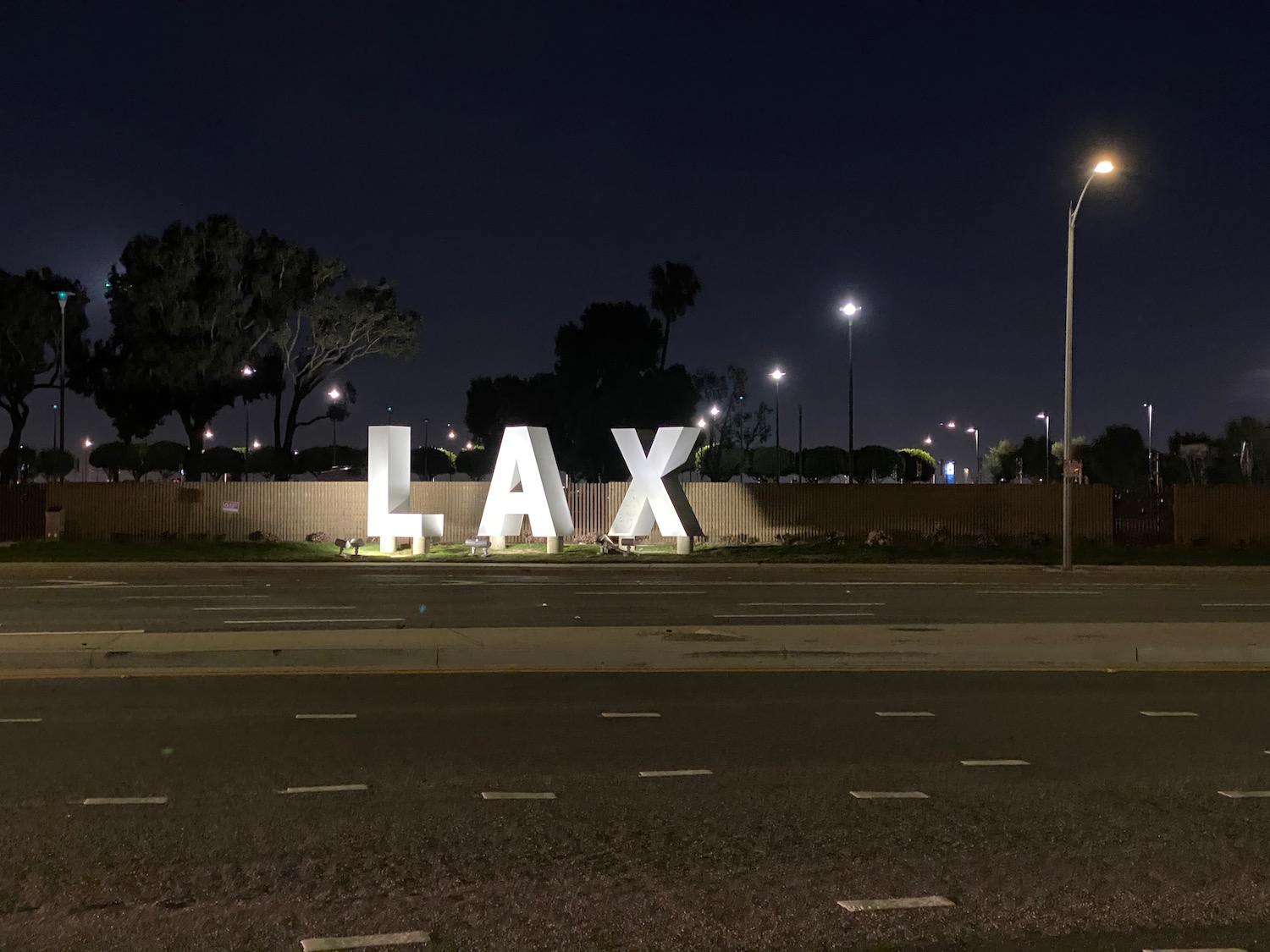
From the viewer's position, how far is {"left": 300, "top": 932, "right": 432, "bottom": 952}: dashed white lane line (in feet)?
17.0

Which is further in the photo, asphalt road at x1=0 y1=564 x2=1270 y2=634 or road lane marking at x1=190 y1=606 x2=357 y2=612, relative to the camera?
road lane marking at x1=190 y1=606 x2=357 y2=612

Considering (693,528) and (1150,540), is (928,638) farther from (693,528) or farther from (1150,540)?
(1150,540)

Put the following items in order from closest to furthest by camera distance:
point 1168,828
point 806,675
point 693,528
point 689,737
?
point 1168,828, point 689,737, point 806,675, point 693,528

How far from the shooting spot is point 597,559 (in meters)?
36.0

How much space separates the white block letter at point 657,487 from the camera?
3744 centimetres

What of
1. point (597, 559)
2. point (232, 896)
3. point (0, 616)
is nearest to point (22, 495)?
point (597, 559)

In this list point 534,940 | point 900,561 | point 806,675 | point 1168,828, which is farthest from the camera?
point 900,561

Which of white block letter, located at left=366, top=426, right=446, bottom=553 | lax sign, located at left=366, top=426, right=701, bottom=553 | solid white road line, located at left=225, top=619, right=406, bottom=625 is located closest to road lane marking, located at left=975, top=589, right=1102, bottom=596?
solid white road line, located at left=225, top=619, right=406, bottom=625

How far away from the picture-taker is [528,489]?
123 ft

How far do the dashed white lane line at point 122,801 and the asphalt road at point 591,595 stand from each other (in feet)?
32.1

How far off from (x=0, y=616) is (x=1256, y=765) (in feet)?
56.9

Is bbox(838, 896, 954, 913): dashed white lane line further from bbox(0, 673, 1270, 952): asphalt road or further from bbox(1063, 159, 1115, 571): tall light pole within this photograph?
bbox(1063, 159, 1115, 571): tall light pole

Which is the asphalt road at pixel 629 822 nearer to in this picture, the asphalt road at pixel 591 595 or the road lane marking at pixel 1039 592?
the asphalt road at pixel 591 595

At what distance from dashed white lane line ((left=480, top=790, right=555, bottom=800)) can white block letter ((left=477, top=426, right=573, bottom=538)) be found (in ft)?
95.8
